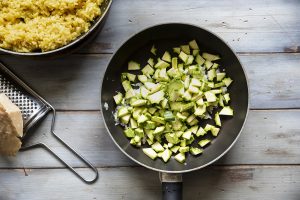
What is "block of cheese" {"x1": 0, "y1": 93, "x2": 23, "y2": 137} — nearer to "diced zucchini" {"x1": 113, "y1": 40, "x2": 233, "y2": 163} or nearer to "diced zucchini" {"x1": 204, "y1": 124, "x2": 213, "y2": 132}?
"diced zucchini" {"x1": 113, "y1": 40, "x2": 233, "y2": 163}

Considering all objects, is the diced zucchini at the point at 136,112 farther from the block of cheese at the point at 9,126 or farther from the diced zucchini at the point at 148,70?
the block of cheese at the point at 9,126

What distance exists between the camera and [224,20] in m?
1.43

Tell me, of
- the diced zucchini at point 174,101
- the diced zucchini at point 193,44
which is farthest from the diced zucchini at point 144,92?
the diced zucchini at point 193,44

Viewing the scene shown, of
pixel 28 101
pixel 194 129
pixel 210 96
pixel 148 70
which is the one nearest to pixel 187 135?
pixel 194 129

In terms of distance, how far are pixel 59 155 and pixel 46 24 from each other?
428 millimetres

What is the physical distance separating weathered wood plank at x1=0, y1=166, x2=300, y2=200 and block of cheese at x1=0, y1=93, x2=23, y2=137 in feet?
0.62

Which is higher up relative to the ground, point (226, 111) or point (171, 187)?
point (226, 111)

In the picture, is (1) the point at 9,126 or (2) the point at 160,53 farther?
(2) the point at 160,53

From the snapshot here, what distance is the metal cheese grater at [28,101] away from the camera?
4.62ft

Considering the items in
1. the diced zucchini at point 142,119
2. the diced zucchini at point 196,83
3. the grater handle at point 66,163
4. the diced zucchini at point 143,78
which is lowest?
the grater handle at point 66,163

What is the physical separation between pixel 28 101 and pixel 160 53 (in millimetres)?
452

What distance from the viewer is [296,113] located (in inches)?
56.2

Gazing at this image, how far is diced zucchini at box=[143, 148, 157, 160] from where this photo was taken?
1.38 m

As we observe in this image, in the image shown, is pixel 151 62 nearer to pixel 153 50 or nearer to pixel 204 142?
pixel 153 50
